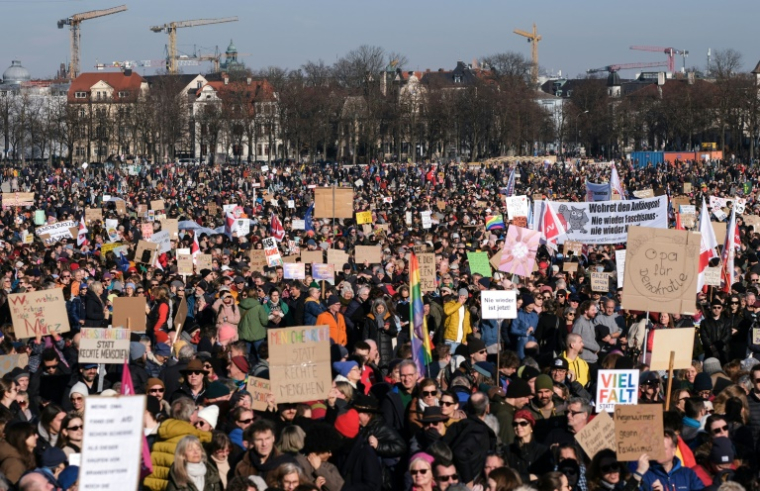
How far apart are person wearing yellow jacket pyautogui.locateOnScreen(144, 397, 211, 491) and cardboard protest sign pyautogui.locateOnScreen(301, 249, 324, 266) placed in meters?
11.0

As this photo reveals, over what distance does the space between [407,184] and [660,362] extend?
4234 centimetres

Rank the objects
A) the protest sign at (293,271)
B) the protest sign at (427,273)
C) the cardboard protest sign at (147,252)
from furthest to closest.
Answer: the cardboard protest sign at (147,252) → the protest sign at (293,271) → the protest sign at (427,273)

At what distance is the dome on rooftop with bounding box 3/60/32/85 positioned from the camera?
6142 inches

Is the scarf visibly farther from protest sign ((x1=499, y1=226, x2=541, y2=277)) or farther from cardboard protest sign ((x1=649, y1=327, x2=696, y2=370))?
protest sign ((x1=499, y1=226, x2=541, y2=277))

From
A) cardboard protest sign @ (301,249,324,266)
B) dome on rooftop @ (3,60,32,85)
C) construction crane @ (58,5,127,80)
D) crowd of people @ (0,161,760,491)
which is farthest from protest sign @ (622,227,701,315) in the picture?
construction crane @ (58,5,127,80)

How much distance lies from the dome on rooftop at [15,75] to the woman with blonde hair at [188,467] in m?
153

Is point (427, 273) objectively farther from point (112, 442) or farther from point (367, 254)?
point (112, 442)

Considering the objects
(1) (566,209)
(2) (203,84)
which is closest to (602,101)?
(2) (203,84)

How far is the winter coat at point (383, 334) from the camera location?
13766 mm

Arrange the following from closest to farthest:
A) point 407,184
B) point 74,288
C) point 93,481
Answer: point 93,481 → point 74,288 → point 407,184

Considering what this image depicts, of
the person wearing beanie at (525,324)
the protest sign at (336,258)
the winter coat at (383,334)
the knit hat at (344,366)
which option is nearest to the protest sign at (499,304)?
the person wearing beanie at (525,324)

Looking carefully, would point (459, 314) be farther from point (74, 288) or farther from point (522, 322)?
point (74, 288)

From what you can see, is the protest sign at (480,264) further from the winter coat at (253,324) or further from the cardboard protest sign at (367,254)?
the winter coat at (253,324)

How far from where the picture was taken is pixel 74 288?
1681 centimetres
